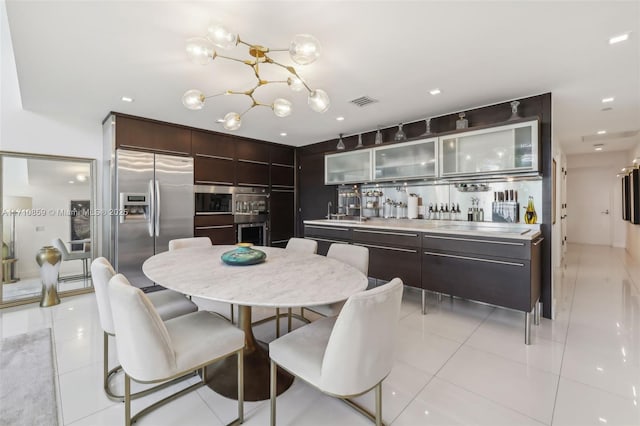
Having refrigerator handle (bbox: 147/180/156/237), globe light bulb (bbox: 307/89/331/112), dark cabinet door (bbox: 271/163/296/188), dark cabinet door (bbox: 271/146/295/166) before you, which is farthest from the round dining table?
dark cabinet door (bbox: 271/146/295/166)

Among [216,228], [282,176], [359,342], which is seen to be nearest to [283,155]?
[282,176]

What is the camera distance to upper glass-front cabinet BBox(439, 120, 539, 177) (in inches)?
117

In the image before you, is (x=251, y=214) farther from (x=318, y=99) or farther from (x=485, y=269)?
(x=485, y=269)

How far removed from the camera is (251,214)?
16.7 ft

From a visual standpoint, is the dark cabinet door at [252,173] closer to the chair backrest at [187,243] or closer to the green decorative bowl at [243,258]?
the chair backrest at [187,243]

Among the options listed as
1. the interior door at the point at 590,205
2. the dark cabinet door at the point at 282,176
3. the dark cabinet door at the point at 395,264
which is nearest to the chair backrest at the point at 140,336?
the dark cabinet door at the point at 395,264

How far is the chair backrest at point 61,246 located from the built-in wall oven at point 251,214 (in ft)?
7.45

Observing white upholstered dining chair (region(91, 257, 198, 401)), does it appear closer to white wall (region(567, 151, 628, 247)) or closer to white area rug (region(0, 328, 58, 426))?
white area rug (region(0, 328, 58, 426))

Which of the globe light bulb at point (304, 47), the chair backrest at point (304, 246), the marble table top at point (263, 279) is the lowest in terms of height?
the marble table top at point (263, 279)

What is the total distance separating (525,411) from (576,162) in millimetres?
8402

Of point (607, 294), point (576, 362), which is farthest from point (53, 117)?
point (607, 294)

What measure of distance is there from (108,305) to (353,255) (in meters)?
1.74

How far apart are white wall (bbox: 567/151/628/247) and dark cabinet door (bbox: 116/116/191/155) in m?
9.18

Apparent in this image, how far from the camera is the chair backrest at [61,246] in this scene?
3813 mm
